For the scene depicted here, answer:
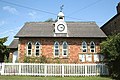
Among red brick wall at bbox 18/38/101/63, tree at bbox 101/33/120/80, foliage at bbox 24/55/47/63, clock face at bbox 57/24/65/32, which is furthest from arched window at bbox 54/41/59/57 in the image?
tree at bbox 101/33/120/80

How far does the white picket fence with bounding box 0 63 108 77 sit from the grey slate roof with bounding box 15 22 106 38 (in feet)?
23.2

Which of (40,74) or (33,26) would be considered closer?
(40,74)

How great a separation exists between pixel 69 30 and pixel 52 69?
378 inches

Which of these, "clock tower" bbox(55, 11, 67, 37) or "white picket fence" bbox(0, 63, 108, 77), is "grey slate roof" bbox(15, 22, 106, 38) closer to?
"clock tower" bbox(55, 11, 67, 37)

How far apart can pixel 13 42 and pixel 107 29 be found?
16028 millimetres

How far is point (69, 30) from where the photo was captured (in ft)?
95.2

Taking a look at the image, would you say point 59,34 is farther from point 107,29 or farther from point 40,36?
point 107,29

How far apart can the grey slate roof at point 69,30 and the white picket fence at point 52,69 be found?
278 inches

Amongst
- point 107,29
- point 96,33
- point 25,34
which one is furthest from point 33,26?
point 107,29

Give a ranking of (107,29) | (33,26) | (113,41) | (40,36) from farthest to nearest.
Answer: (107,29) < (33,26) < (40,36) < (113,41)

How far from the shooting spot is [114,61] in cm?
2000

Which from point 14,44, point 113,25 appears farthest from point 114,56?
point 14,44

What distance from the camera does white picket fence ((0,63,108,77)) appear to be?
20.7 meters

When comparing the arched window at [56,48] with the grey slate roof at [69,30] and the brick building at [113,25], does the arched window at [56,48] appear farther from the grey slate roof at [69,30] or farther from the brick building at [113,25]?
the brick building at [113,25]
